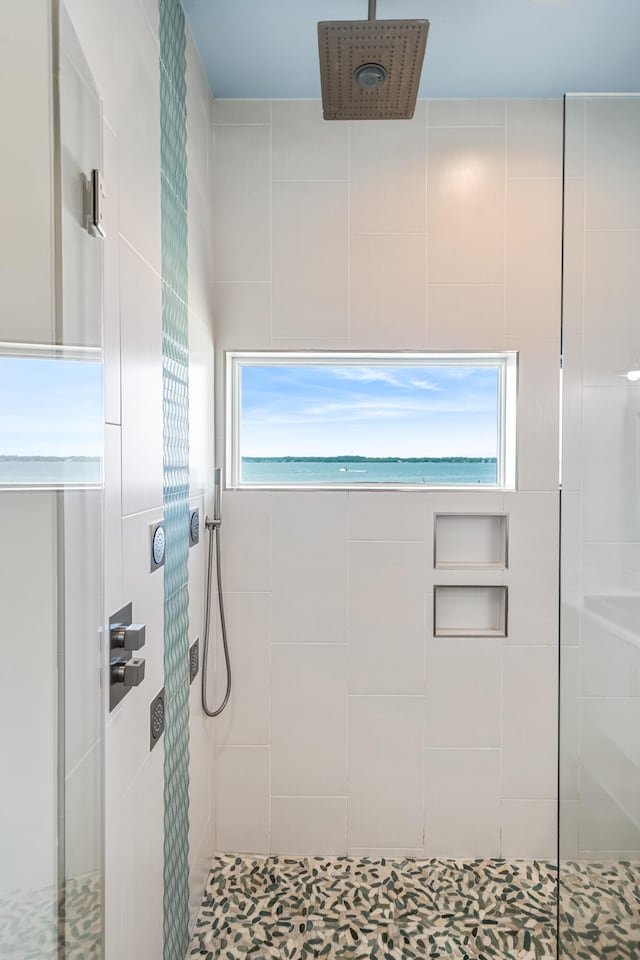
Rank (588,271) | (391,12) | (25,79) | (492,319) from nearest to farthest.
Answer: (25,79) → (588,271) → (391,12) → (492,319)

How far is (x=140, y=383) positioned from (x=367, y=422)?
3.81ft

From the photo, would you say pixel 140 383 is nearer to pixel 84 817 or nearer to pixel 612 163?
pixel 84 817

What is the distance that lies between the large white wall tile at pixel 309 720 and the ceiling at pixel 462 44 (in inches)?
77.6

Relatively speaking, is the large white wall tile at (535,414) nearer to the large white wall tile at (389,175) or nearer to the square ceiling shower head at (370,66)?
the large white wall tile at (389,175)

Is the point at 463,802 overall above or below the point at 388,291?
below

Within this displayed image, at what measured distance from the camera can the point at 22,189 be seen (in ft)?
1.75

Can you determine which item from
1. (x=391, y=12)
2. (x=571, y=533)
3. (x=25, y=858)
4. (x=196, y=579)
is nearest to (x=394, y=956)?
(x=196, y=579)

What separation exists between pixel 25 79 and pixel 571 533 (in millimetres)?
1055

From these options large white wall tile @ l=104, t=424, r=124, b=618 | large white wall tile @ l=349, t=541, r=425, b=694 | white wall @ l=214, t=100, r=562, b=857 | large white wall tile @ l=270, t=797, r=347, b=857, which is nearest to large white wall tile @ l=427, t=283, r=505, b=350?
white wall @ l=214, t=100, r=562, b=857

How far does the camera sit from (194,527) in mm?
1885

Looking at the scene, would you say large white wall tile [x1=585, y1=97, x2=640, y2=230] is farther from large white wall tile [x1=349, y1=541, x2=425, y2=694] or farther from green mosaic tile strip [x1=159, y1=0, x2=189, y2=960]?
large white wall tile [x1=349, y1=541, x2=425, y2=694]

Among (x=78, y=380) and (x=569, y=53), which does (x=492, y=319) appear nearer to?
(x=569, y=53)

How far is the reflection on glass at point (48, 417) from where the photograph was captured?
1.67ft

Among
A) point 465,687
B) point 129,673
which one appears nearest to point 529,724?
point 465,687
